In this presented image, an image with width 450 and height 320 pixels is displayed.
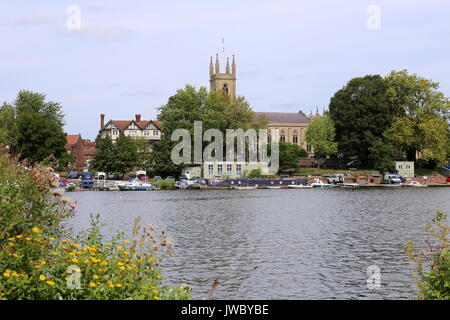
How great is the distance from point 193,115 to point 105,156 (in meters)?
18.6

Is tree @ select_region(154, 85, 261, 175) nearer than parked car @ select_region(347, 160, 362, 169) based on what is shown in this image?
Yes

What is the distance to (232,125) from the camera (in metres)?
108

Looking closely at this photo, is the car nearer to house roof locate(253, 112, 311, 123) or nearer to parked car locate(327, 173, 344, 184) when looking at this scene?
parked car locate(327, 173, 344, 184)

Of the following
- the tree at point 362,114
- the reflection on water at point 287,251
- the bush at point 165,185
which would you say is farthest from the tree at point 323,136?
the reflection on water at point 287,251

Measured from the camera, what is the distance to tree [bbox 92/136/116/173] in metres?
109

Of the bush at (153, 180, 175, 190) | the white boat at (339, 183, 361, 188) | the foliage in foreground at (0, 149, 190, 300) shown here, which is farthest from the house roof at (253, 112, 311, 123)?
the foliage in foreground at (0, 149, 190, 300)

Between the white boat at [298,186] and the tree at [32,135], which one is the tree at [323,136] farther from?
the tree at [32,135]

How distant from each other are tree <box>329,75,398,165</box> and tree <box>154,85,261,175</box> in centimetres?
1688

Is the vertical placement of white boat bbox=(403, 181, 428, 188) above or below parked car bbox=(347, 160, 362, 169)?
below

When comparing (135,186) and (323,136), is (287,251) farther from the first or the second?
(323,136)

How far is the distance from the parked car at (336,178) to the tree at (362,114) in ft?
19.6
